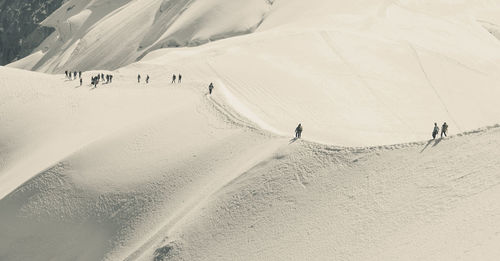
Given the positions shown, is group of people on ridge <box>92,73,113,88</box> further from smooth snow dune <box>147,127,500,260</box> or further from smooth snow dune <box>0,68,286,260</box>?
smooth snow dune <box>147,127,500,260</box>

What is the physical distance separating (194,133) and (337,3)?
36.9 meters

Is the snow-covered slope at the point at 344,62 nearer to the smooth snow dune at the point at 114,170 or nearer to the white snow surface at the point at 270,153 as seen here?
the white snow surface at the point at 270,153

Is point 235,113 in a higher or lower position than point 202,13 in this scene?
lower

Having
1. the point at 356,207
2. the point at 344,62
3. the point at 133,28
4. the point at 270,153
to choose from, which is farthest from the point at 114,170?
the point at 133,28

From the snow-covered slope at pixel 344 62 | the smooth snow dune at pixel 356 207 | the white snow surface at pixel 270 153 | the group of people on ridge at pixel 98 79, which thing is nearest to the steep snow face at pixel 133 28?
the snow-covered slope at pixel 344 62

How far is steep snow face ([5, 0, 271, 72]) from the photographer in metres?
68.6

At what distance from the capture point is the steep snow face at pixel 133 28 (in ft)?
225

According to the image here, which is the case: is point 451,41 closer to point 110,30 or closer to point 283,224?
point 283,224

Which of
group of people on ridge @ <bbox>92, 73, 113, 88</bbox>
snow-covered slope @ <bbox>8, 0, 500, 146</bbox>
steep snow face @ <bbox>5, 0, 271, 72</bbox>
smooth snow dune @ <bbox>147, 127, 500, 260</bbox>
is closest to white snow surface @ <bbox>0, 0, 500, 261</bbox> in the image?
smooth snow dune @ <bbox>147, 127, 500, 260</bbox>

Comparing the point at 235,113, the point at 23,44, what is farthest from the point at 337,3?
the point at 23,44

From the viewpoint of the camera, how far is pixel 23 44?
118375 mm

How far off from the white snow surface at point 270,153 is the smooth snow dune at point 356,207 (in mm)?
63

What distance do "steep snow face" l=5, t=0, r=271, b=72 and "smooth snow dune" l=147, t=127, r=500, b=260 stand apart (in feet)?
135

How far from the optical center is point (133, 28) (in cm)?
8319
